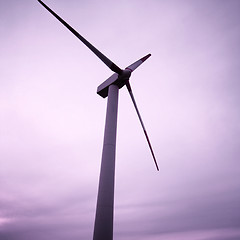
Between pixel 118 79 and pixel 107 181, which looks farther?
pixel 118 79

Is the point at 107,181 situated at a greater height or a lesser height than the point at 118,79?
lesser

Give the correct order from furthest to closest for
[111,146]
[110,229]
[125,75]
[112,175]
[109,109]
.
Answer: [125,75], [109,109], [111,146], [112,175], [110,229]

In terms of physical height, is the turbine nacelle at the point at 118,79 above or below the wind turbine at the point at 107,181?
above

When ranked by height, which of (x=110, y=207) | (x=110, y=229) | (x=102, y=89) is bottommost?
(x=110, y=229)

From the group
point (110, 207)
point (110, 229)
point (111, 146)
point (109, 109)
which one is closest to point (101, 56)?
point (109, 109)

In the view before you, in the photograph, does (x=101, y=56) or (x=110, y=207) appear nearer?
(x=110, y=207)

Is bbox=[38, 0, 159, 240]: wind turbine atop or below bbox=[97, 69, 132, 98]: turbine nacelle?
below

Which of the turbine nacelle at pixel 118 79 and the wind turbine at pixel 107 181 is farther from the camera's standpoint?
the turbine nacelle at pixel 118 79

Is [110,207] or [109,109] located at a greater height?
[109,109]

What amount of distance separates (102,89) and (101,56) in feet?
10.3

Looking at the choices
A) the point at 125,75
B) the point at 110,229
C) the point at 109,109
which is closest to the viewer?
the point at 110,229

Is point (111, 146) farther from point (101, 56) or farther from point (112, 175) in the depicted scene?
point (101, 56)

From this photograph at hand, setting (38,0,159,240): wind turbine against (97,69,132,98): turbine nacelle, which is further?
(97,69,132,98): turbine nacelle

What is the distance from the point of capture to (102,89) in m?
17.5
